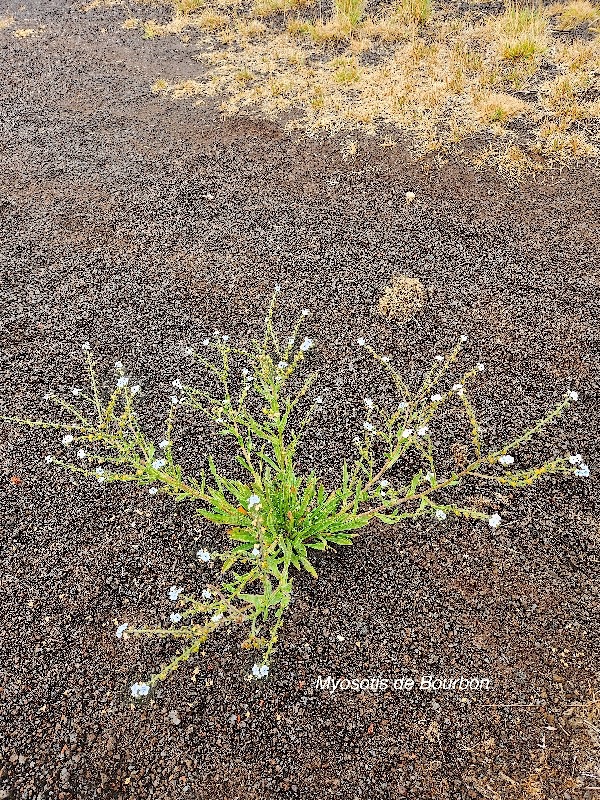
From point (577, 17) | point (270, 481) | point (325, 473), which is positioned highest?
point (577, 17)

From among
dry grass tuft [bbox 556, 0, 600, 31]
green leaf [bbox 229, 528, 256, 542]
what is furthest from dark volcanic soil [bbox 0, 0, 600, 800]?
dry grass tuft [bbox 556, 0, 600, 31]

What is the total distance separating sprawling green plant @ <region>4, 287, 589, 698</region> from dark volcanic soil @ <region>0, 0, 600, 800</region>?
120mm

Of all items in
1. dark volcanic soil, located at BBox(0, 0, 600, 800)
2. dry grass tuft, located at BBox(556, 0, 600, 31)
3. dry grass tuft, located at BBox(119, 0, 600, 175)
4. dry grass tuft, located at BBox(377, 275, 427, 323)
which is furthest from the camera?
dry grass tuft, located at BBox(556, 0, 600, 31)

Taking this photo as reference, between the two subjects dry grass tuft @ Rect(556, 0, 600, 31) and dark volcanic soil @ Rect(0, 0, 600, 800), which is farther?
dry grass tuft @ Rect(556, 0, 600, 31)

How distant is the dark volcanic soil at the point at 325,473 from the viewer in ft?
7.00

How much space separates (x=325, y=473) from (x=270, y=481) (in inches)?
21.7

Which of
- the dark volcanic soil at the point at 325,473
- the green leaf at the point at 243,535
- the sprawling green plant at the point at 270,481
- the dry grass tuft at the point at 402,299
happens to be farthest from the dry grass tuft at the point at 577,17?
the green leaf at the point at 243,535

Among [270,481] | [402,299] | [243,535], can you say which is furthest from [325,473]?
[402,299]

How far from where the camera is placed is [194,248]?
15.0 ft

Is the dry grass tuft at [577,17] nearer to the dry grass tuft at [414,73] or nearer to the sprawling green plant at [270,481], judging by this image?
the dry grass tuft at [414,73]

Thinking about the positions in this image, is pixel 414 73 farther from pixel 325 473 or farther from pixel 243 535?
pixel 243 535

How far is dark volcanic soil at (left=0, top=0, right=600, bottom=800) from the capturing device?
213 centimetres

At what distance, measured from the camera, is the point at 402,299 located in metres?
3.99

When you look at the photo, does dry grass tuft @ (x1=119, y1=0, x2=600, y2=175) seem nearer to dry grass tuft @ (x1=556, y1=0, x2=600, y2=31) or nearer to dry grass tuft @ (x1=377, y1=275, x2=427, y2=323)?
dry grass tuft @ (x1=556, y1=0, x2=600, y2=31)
